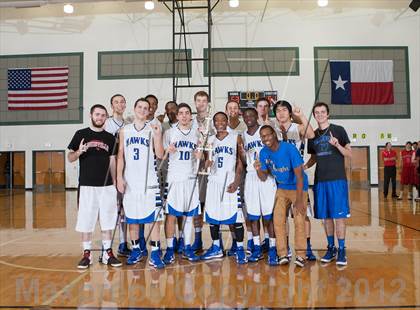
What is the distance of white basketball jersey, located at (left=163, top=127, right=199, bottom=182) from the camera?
4621 mm

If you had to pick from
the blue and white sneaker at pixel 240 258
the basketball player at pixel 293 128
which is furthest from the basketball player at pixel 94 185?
the basketball player at pixel 293 128

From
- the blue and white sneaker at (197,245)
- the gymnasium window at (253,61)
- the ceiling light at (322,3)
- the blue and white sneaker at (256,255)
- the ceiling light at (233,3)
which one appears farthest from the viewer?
the gymnasium window at (253,61)

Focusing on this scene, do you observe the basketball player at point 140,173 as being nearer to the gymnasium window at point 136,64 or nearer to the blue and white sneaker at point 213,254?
the blue and white sneaker at point 213,254

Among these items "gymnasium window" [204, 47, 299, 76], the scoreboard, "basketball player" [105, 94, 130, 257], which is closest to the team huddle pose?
"basketball player" [105, 94, 130, 257]

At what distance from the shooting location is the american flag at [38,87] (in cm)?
1788

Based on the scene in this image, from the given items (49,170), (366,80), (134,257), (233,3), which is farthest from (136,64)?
(134,257)

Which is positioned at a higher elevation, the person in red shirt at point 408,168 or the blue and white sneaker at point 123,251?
the person in red shirt at point 408,168

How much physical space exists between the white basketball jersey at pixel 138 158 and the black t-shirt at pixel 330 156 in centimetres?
182

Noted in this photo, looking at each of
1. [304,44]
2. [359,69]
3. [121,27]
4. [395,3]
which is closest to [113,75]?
[121,27]

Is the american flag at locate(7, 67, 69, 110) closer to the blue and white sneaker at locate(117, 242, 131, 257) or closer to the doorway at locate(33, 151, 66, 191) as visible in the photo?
the doorway at locate(33, 151, 66, 191)

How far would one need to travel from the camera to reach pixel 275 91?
57.6ft

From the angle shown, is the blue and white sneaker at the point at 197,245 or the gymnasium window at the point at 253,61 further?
the gymnasium window at the point at 253,61

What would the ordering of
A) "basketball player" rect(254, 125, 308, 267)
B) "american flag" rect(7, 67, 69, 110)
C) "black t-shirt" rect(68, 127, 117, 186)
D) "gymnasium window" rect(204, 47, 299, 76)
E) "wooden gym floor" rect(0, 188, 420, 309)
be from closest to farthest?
1. "wooden gym floor" rect(0, 188, 420, 309)
2. "basketball player" rect(254, 125, 308, 267)
3. "black t-shirt" rect(68, 127, 117, 186)
4. "gymnasium window" rect(204, 47, 299, 76)
5. "american flag" rect(7, 67, 69, 110)

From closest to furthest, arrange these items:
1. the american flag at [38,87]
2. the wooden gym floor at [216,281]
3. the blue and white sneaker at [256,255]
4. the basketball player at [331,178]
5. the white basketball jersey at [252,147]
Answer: the wooden gym floor at [216,281] → the basketball player at [331,178] → the blue and white sneaker at [256,255] → the white basketball jersey at [252,147] → the american flag at [38,87]
